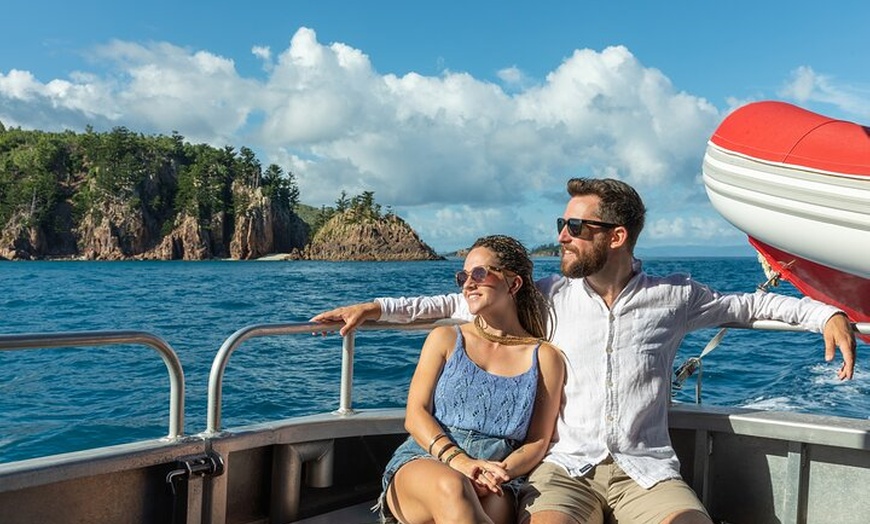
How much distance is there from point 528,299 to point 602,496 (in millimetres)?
624

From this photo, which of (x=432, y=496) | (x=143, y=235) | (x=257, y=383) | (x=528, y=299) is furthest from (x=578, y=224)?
(x=143, y=235)

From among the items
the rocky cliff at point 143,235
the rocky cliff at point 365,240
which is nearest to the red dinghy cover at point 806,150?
the rocky cliff at point 143,235

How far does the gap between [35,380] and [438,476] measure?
496 inches

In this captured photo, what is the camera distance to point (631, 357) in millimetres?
2375

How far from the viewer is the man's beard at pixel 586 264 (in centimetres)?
239

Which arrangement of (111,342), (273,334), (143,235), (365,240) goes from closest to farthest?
1. (111,342)
2. (273,334)
3. (143,235)
4. (365,240)

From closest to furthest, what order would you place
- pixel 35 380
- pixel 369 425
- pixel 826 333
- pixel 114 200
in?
pixel 826 333, pixel 369 425, pixel 35 380, pixel 114 200

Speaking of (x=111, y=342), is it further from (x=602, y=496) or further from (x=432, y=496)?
(x=602, y=496)

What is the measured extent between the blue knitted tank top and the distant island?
100 metres

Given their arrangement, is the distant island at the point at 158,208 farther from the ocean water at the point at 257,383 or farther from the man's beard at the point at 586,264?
the man's beard at the point at 586,264

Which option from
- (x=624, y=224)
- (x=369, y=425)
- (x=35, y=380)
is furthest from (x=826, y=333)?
(x=35, y=380)

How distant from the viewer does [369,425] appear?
272 cm

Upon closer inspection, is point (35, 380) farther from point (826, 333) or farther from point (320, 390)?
point (826, 333)

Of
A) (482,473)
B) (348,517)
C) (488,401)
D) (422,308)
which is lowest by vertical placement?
(348,517)
